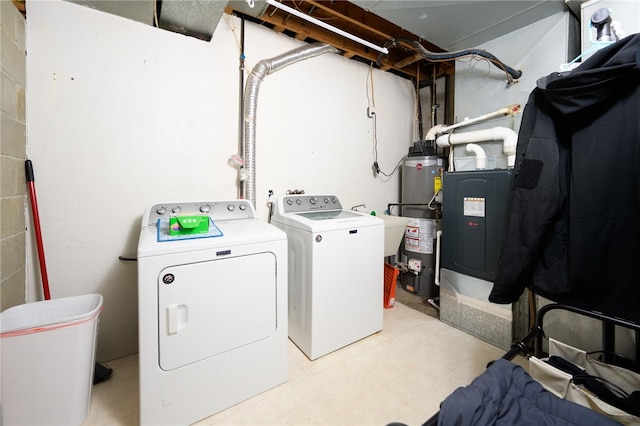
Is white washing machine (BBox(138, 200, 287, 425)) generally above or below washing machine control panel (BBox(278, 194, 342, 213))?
below

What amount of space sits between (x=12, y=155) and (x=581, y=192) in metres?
2.83

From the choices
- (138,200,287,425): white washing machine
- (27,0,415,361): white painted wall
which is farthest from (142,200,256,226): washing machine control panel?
(27,0,415,361): white painted wall

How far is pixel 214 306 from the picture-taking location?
1.37 m

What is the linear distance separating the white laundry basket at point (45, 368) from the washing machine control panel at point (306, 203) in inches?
53.0

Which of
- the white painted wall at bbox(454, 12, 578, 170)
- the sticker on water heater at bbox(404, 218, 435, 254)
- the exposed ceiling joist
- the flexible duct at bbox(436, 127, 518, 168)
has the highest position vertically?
the exposed ceiling joist

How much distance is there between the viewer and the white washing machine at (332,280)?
1.80 meters

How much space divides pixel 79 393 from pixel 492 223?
2655mm

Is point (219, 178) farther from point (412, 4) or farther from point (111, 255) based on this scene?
point (412, 4)

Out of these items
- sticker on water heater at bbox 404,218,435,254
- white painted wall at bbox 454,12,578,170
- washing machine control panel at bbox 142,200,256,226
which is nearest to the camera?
washing machine control panel at bbox 142,200,256,226

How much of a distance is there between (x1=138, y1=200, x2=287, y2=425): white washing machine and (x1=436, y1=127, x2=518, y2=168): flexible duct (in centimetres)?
194

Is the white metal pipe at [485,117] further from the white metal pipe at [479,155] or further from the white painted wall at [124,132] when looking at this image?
the white painted wall at [124,132]

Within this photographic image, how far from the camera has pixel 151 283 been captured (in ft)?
3.97

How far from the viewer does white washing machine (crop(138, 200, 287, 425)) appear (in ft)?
4.07

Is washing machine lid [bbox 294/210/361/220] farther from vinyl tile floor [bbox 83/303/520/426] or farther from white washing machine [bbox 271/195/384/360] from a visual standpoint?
vinyl tile floor [bbox 83/303/520/426]
